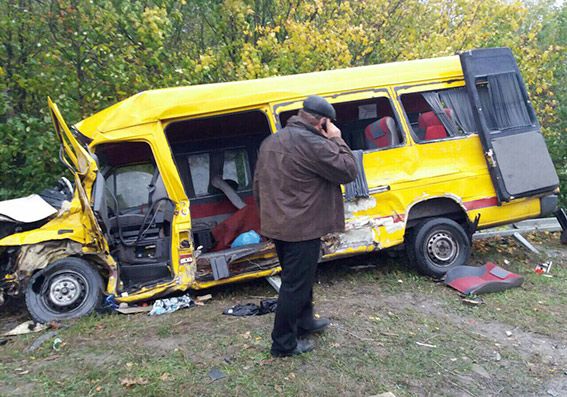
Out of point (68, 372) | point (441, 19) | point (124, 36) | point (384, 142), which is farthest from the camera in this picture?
point (441, 19)

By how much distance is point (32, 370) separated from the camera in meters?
3.83

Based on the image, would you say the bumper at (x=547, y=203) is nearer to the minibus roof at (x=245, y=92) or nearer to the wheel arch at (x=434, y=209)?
the wheel arch at (x=434, y=209)

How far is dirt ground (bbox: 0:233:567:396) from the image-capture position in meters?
3.47

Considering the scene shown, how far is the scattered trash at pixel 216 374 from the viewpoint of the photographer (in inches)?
140

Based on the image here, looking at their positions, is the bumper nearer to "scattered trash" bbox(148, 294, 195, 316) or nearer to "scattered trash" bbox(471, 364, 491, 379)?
"scattered trash" bbox(471, 364, 491, 379)

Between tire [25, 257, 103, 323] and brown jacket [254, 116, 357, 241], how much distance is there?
2499 mm

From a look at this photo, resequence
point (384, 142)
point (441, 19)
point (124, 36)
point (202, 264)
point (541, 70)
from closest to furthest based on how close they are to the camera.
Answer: point (202, 264), point (384, 142), point (124, 36), point (541, 70), point (441, 19)

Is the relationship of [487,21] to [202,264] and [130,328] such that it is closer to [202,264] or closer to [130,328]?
[202,264]

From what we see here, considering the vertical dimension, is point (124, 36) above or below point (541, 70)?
above

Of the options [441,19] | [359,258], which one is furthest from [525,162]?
[441,19]

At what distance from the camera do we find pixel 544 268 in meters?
6.27

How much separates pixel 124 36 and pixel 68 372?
587 cm

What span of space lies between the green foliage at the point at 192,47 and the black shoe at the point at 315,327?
197 inches

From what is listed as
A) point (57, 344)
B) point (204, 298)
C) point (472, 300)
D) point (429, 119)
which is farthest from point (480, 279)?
point (57, 344)
